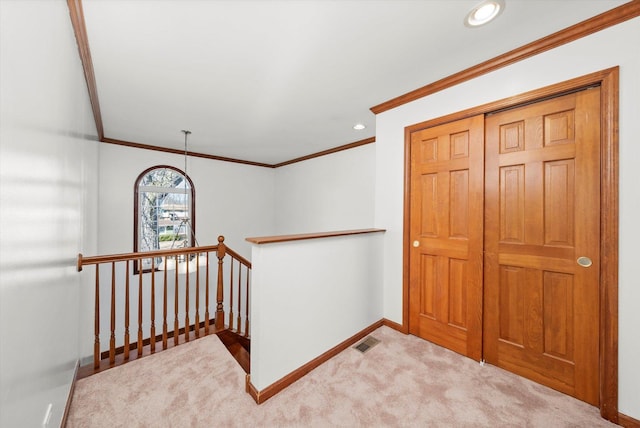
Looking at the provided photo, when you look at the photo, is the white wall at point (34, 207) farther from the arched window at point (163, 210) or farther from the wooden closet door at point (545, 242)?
the arched window at point (163, 210)

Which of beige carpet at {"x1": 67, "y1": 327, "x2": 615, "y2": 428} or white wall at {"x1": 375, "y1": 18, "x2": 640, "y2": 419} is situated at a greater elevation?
white wall at {"x1": 375, "y1": 18, "x2": 640, "y2": 419}

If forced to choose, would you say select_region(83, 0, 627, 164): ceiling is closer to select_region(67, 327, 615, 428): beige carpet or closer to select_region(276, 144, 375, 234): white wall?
select_region(276, 144, 375, 234): white wall

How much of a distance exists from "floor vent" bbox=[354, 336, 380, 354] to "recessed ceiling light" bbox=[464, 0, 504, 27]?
2.49 m

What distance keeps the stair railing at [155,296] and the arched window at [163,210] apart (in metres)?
0.35

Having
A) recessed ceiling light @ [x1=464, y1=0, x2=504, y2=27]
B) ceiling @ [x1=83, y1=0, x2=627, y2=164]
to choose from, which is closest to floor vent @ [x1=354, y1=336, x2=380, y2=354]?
ceiling @ [x1=83, y1=0, x2=627, y2=164]

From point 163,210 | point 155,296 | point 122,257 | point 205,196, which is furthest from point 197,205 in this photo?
point 122,257

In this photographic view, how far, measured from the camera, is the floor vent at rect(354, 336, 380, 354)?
2222 millimetres

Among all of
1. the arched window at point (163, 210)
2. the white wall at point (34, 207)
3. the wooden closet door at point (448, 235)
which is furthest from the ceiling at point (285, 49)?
the arched window at point (163, 210)

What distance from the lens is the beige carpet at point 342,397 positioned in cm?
151

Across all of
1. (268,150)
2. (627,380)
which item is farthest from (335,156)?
(627,380)

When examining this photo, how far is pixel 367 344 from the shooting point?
230 cm

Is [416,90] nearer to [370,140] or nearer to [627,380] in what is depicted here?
[370,140]

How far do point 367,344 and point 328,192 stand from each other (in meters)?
2.80

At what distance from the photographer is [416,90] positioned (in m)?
2.37
